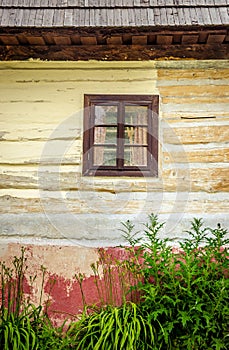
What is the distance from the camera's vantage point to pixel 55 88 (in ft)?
18.3

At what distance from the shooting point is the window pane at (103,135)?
217 inches

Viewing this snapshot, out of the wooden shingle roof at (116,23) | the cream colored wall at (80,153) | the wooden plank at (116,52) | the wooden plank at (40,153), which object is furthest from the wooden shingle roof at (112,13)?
the wooden plank at (40,153)

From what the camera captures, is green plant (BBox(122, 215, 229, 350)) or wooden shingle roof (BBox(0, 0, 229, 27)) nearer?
green plant (BBox(122, 215, 229, 350))

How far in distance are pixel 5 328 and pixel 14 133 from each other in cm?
192

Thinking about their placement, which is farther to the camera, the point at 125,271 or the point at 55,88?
the point at 55,88

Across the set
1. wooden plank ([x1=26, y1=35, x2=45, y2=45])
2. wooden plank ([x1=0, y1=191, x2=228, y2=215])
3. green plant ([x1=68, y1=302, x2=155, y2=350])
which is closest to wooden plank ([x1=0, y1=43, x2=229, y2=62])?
wooden plank ([x1=26, y1=35, x2=45, y2=45])

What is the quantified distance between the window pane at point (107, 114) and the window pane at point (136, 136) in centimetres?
19

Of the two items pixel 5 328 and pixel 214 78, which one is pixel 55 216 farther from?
pixel 214 78

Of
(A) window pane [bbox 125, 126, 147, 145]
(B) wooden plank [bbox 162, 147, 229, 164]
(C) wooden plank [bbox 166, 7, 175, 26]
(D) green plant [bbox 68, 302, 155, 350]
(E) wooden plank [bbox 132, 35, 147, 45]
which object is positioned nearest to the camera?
(D) green plant [bbox 68, 302, 155, 350]

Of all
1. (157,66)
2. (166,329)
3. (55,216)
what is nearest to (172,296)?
(166,329)

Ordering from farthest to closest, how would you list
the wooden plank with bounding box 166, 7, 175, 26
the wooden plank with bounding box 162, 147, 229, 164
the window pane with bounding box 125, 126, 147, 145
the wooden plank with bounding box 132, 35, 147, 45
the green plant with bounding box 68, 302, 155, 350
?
the window pane with bounding box 125, 126, 147, 145, the wooden plank with bounding box 162, 147, 229, 164, the wooden plank with bounding box 132, 35, 147, 45, the wooden plank with bounding box 166, 7, 175, 26, the green plant with bounding box 68, 302, 155, 350

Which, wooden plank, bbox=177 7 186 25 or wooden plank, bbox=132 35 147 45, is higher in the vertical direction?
wooden plank, bbox=177 7 186 25

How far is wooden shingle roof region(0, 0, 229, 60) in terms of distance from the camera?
16.3ft

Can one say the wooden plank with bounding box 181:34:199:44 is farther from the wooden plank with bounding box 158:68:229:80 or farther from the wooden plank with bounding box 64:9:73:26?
the wooden plank with bounding box 64:9:73:26
